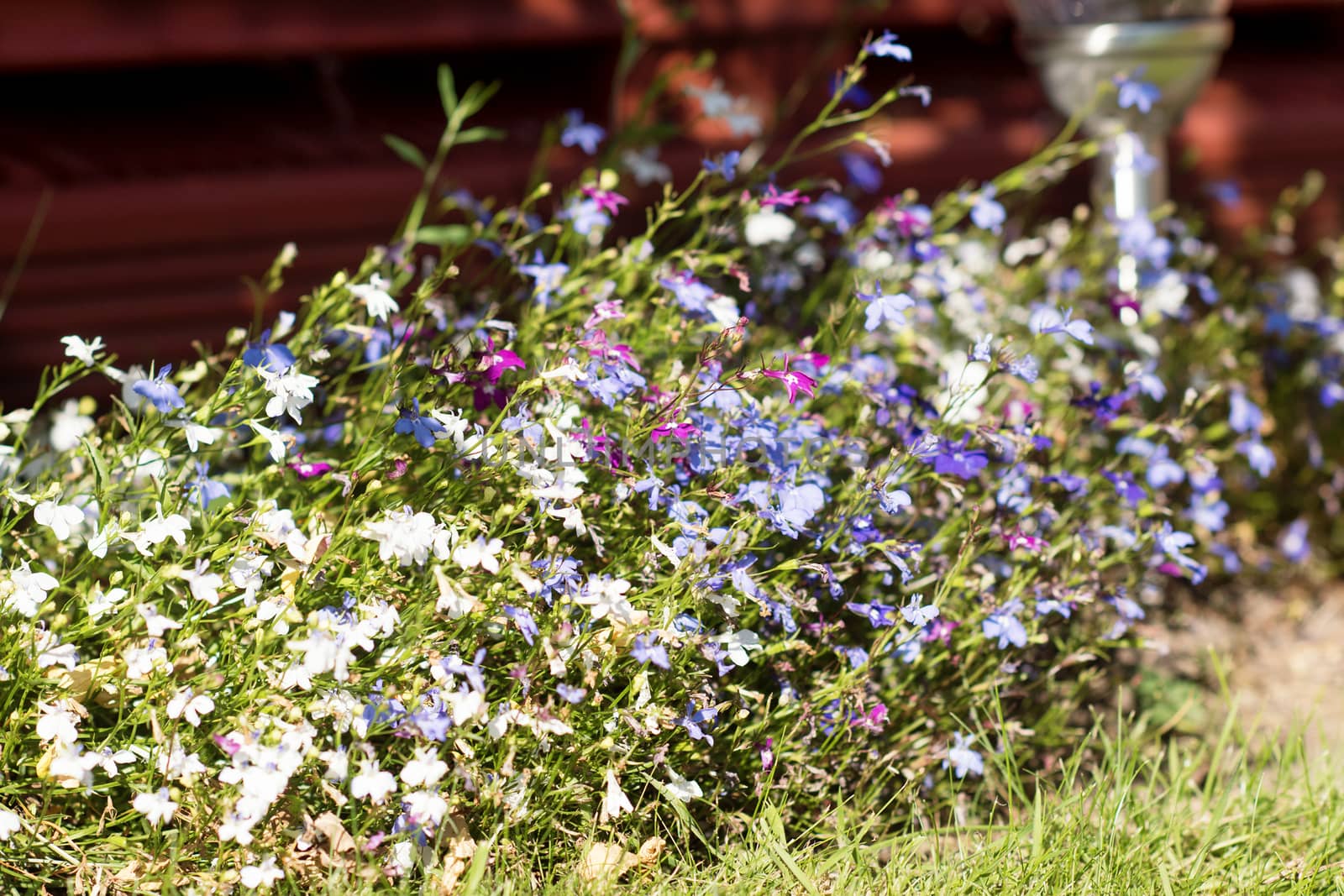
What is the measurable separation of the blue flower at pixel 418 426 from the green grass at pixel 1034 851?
0.51m

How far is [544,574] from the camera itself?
1754mm

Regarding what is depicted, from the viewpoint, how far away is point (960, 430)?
216 centimetres

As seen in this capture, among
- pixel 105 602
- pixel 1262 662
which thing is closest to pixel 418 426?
pixel 105 602

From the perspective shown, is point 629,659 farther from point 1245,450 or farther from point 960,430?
point 1245,450

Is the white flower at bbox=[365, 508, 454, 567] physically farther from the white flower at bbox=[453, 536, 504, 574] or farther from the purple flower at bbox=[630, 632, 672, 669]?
the purple flower at bbox=[630, 632, 672, 669]

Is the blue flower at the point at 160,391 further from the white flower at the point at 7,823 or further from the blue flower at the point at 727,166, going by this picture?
the blue flower at the point at 727,166

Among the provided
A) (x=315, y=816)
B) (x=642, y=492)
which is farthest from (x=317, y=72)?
(x=315, y=816)

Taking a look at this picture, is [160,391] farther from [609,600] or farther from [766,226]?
[766,226]

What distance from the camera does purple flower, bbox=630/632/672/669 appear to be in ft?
5.48

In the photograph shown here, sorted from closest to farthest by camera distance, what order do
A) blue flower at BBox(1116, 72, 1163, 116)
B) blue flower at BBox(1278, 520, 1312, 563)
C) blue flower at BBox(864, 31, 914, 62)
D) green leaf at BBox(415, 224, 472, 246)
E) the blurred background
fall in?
blue flower at BBox(864, 31, 914, 62) < green leaf at BBox(415, 224, 472, 246) < blue flower at BBox(1116, 72, 1163, 116) < blue flower at BBox(1278, 520, 1312, 563) < the blurred background

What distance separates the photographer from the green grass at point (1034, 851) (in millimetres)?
1799

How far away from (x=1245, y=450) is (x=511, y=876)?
1728 mm

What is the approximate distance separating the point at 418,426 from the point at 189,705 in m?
0.44

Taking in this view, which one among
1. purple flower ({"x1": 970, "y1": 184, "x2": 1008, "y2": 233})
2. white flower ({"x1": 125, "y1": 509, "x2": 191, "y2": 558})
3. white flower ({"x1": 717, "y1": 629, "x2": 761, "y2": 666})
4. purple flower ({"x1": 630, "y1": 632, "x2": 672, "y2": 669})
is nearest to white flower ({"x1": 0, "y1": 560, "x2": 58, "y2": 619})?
white flower ({"x1": 125, "y1": 509, "x2": 191, "y2": 558})
